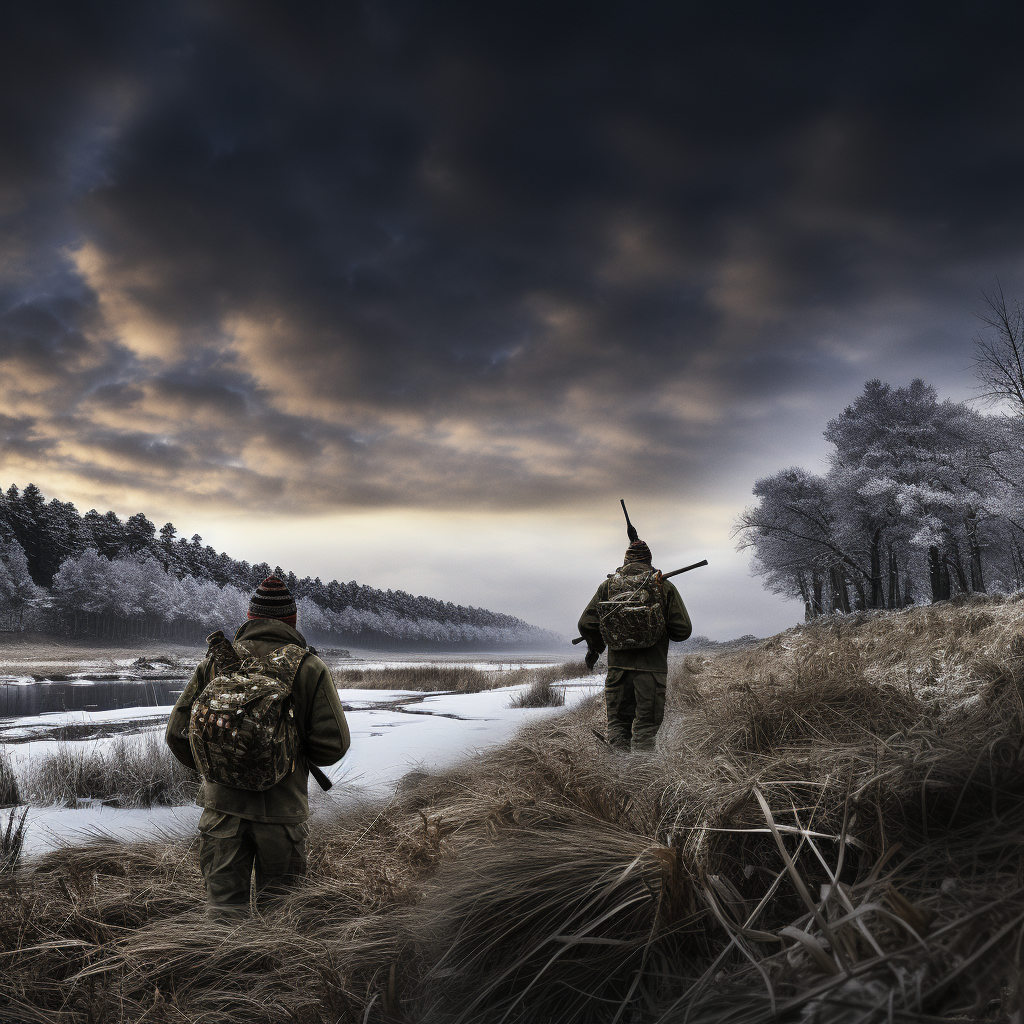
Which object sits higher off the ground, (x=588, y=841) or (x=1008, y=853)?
(x=1008, y=853)

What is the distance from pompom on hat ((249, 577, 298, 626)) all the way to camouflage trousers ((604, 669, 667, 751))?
340 cm

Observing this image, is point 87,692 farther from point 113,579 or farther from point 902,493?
point 113,579

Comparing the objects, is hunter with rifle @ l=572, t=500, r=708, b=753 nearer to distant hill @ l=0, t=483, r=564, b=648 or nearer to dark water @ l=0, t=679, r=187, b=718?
dark water @ l=0, t=679, r=187, b=718

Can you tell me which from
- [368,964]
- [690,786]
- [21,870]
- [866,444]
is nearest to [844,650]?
[690,786]

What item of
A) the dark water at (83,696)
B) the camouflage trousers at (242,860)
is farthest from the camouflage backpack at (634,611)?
the dark water at (83,696)

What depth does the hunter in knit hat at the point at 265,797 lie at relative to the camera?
2936 mm

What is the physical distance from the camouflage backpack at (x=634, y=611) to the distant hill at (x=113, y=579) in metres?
45.9

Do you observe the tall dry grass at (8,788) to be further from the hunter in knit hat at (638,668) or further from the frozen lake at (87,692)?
the frozen lake at (87,692)

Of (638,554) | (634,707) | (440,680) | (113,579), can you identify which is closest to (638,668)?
(634,707)

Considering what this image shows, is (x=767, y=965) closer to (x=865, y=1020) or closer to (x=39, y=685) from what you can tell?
(x=865, y=1020)

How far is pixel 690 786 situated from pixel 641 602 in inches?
112

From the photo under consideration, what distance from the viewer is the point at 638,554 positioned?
20.3ft

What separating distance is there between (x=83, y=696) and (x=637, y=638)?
2173 cm

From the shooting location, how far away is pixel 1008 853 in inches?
63.2
